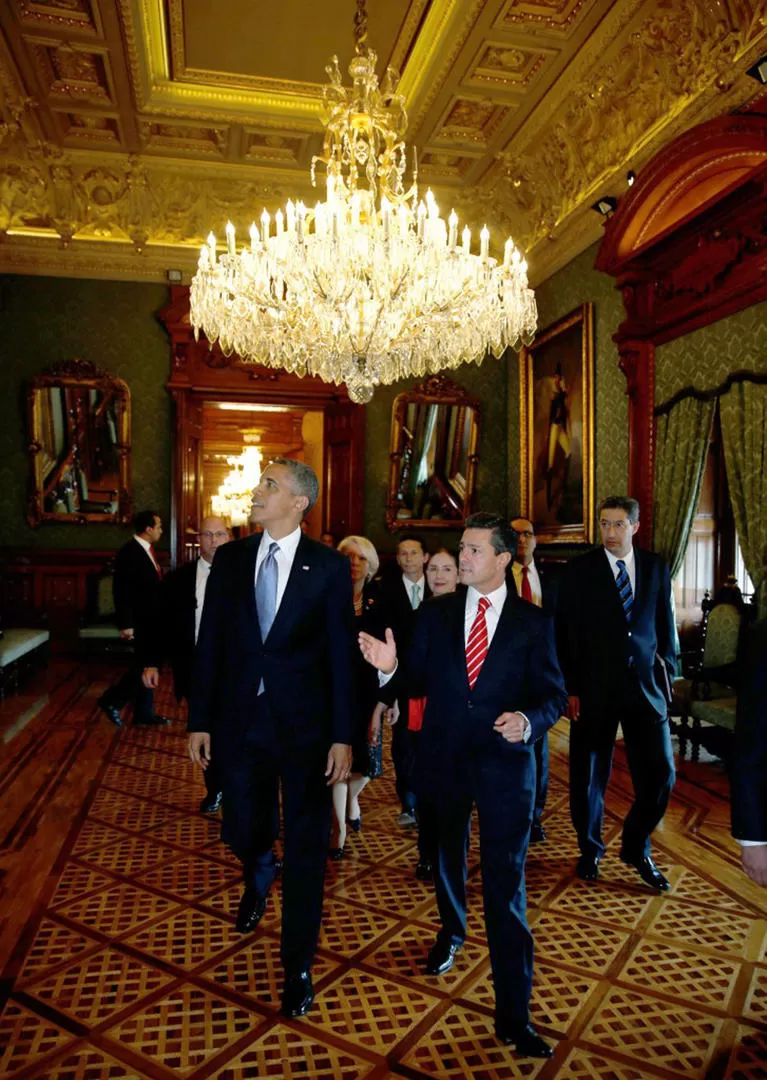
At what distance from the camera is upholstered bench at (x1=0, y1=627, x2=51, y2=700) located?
7.10 meters

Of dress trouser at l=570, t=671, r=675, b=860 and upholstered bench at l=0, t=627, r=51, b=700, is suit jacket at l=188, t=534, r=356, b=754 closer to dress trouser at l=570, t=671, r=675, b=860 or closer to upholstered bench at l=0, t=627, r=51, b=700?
dress trouser at l=570, t=671, r=675, b=860

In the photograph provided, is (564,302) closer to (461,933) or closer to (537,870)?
(537,870)

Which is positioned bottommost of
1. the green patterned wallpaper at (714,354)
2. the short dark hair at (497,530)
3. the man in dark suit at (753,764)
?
the man in dark suit at (753,764)

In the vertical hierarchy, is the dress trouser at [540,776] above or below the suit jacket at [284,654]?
below

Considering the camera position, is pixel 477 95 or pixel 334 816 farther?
pixel 477 95

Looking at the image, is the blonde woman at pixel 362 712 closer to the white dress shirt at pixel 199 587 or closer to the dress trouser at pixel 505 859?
the white dress shirt at pixel 199 587

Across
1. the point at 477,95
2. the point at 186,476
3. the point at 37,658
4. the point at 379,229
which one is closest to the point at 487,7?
the point at 477,95

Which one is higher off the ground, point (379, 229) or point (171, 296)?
point (171, 296)

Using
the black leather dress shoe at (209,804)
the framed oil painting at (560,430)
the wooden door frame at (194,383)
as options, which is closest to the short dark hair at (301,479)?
the black leather dress shoe at (209,804)

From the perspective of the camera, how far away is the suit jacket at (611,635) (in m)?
3.49

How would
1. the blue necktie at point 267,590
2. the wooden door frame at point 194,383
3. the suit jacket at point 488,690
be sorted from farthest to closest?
the wooden door frame at point 194,383, the blue necktie at point 267,590, the suit jacket at point 488,690

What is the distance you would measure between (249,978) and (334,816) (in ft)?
3.75

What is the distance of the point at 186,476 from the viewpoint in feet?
31.3

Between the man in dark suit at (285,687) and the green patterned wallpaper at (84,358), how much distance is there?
728 centimetres
